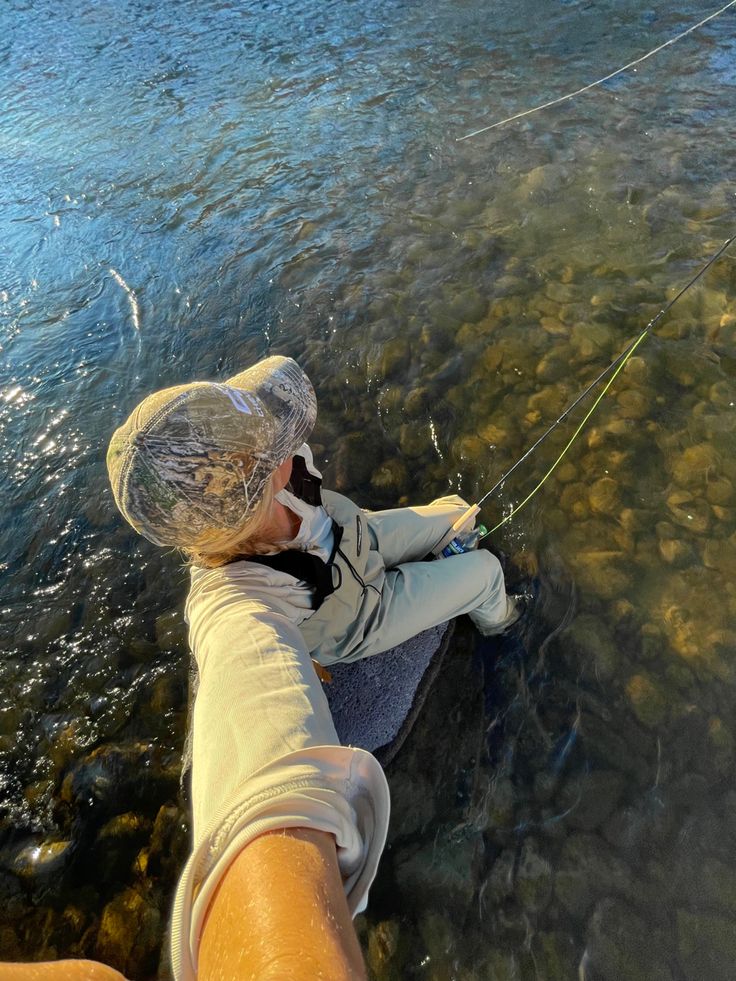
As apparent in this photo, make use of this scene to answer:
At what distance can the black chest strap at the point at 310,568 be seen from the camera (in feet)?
7.33

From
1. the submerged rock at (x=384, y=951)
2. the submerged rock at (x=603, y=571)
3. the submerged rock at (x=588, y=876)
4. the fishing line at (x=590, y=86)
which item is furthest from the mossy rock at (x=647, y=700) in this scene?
the fishing line at (x=590, y=86)

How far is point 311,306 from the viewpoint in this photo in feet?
18.8

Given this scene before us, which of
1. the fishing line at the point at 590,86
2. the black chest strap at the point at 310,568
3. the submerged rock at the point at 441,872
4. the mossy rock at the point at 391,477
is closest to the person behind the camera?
the black chest strap at the point at 310,568

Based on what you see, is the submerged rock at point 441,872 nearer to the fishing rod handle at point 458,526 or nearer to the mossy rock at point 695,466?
the fishing rod handle at point 458,526

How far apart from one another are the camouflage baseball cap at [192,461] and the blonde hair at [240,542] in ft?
0.10

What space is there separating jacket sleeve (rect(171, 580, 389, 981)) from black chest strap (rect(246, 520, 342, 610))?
1.26 feet

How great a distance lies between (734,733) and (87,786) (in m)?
3.26

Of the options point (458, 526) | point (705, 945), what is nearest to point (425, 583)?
point (458, 526)

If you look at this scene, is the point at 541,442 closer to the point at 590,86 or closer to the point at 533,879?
the point at 533,879

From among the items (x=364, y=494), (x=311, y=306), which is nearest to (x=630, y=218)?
(x=311, y=306)

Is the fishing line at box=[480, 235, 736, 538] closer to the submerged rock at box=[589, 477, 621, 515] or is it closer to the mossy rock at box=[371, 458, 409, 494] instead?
the submerged rock at box=[589, 477, 621, 515]

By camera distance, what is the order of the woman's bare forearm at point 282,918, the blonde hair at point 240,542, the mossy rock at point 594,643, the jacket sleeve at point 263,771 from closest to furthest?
the woman's bare forearm at point 282,918 < the jacket sleeve at point 263,771 < the blonde hair at point 240,542 < the mossy rock at point 594,643

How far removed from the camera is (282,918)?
111cm

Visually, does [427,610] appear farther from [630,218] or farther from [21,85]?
[21,85]
